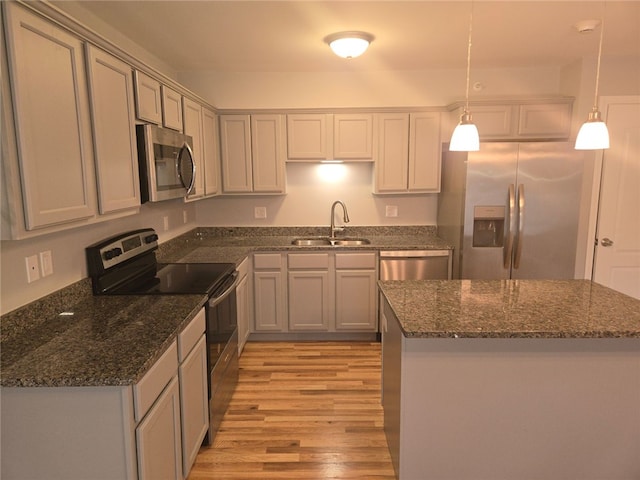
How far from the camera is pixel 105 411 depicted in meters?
1.40

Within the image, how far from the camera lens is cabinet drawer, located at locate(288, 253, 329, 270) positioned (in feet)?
12.3

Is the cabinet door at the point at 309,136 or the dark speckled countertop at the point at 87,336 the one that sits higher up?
the cabinet door at the point at 309,136

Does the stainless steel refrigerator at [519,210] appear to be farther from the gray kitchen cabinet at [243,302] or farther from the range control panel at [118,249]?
the range control panel at [118,249]

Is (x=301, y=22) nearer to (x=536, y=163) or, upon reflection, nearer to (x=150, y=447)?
(x=536, y=163)

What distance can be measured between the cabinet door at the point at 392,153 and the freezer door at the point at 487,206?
27.1 inches

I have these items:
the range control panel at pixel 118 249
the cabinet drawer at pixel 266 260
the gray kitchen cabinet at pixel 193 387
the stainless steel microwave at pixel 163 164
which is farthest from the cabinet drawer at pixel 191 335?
the cabinet drawer at pixel 266 260

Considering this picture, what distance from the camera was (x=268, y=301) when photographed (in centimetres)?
379

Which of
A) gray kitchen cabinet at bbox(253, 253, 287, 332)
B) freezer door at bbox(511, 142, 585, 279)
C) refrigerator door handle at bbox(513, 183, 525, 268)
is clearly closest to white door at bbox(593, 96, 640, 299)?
freezer door at bbox(511, 142, 585, 279)

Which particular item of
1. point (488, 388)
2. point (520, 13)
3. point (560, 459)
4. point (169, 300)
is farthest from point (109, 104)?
point (560, 459)

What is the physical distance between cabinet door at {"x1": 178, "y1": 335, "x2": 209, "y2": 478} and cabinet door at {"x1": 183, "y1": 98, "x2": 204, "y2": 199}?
1.39m

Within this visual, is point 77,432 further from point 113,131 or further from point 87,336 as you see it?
point 113,131

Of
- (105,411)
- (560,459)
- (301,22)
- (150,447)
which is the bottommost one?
(560,459)

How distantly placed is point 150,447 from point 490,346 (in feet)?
4.66

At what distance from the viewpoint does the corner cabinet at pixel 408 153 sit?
383 cm
